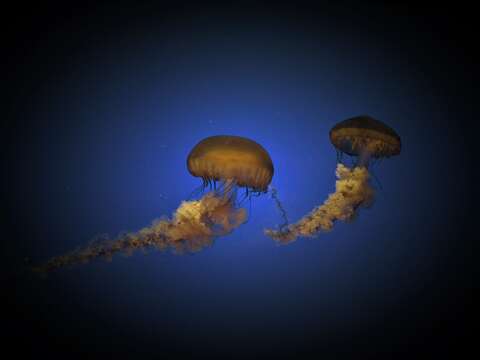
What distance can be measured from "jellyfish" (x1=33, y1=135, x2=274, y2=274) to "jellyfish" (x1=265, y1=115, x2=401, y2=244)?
0.77 meters

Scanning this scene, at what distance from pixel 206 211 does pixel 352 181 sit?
2063 mm

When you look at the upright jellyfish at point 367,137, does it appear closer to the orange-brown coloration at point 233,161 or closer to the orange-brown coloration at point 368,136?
the orange-brown coloration at point 368,136

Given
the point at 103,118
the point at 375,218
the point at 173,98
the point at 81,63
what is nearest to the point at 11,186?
the point at 103,118

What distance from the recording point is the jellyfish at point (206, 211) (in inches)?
227

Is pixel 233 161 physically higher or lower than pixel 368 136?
higher

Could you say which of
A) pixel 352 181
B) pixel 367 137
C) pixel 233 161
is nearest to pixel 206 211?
pixel 233 161

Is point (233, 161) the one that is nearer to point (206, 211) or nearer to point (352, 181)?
point (206, 211)

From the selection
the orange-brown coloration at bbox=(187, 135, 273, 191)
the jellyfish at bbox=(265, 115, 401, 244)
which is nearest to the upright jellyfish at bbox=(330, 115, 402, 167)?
the jellyfish at bbox=(265, 115, 401, 244)

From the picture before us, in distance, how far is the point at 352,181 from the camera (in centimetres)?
568

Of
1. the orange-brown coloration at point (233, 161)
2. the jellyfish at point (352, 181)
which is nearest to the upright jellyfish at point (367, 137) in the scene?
the jellyfish at point (352, 181)

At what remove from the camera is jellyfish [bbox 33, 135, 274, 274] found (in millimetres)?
5777

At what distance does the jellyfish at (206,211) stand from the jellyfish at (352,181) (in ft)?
2.52

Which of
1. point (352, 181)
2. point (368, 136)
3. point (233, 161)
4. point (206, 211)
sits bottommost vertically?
point (352, 181)

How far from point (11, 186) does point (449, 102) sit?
7010 mm
